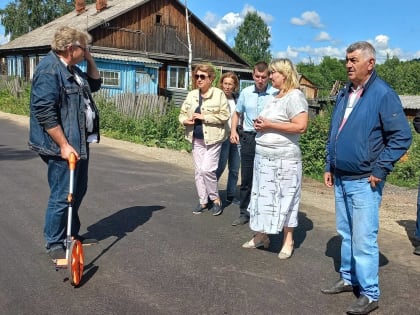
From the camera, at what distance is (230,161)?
6762mm

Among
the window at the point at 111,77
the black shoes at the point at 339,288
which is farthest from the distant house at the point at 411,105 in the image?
the black shoes at the point at 339,288

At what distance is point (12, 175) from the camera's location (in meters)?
7.90

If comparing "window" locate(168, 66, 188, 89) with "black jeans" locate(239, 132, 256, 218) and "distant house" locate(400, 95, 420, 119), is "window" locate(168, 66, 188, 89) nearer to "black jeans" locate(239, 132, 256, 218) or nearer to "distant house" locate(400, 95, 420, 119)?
"distant house" locate(400, 95, 420, 119)

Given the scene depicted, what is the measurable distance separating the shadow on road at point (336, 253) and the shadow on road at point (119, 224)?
210 cm

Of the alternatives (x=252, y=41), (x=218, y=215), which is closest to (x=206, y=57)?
(x=218, y=215)

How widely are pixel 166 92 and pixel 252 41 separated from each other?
44.5 metres

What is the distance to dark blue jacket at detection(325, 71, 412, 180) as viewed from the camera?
339cm

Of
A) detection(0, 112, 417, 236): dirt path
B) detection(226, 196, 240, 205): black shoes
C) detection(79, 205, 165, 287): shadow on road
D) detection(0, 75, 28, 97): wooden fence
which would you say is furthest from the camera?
detection(0, 75, 28, 97): wooden fence

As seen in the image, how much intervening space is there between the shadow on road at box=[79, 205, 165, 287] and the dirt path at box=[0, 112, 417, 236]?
2.48 m

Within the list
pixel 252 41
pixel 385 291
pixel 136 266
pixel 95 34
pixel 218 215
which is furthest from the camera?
pixel 252 41

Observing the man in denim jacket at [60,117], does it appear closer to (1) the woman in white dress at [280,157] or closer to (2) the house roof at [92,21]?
(1) the woman in white dress at [280,157]

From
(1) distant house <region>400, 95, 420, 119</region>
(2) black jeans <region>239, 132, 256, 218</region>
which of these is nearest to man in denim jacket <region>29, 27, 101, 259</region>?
(2) black jeans <region>239, 132, 256, 218</region>

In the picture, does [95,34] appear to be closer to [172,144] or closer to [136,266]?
[172,144]

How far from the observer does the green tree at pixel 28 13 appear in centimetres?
5006
